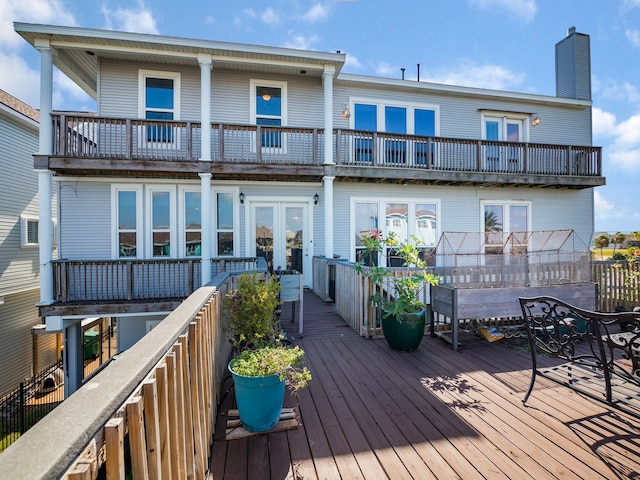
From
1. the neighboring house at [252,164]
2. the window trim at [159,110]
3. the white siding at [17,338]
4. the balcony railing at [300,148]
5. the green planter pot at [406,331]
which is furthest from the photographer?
the white siding at [17,338]

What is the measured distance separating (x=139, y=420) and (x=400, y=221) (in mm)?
9090

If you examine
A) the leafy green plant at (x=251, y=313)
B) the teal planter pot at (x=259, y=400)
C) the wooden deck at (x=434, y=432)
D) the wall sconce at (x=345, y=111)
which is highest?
the wall sconce at (x=345, y=111)

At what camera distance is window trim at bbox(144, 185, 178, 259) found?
8312 mm

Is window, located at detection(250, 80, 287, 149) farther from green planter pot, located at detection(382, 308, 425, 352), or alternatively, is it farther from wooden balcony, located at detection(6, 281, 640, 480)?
green planter pot, located at detection(382, 308, 425, 352)

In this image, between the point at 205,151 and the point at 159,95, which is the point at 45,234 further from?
the point at 159,95

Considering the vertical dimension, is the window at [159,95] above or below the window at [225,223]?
above

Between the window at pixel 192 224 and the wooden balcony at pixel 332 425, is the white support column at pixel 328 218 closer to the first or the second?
the window at pixel 192 224

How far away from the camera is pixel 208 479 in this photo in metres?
1.99

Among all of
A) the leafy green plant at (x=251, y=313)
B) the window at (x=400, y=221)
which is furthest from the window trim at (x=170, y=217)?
the leafy green plant at (x=251, y=313)

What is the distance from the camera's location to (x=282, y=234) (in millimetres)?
8930

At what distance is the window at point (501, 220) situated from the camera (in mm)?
10125

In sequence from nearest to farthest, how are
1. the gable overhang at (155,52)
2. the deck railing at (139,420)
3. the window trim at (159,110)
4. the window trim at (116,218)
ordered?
the deck railing at (139,420) → the gable overhang at (155,52) → the window trim at (159,110) → the window trim at (116,218)

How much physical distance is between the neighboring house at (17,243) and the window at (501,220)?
15.1m

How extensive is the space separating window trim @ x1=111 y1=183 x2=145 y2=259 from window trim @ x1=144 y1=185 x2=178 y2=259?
152 millimetres
